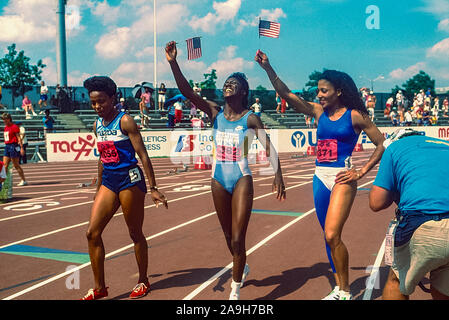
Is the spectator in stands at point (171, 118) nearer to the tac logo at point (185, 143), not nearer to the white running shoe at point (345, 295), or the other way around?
the tac logo at point (185, 143)

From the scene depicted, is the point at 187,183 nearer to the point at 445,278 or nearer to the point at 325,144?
the point at 325,144

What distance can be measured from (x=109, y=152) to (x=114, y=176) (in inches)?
9.8

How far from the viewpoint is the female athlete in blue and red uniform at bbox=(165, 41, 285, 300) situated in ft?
15.0

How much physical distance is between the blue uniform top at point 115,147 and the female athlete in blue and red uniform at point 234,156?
32.5 inches

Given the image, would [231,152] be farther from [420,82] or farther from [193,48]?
[420,82]

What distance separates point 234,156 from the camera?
15.6ft

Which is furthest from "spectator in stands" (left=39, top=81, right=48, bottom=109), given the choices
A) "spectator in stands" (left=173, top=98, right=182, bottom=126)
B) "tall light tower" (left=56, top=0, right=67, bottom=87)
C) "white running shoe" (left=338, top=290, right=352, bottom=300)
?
"white running shoe" (left=338, top=290, right=352, bottom=300)

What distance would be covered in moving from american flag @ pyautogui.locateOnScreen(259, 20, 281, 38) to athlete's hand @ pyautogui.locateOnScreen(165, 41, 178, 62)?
2.03 metres

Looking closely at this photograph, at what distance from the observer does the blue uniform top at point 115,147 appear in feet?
15.3

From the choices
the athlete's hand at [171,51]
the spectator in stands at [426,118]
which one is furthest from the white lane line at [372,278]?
the spectator in stands at [426,118]

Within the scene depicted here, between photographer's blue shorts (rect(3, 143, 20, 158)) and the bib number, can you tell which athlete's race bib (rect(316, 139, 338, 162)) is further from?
photographer's blue shorts (rect(3, 143, 20, 158))

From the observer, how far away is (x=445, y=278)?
288 centimetres
